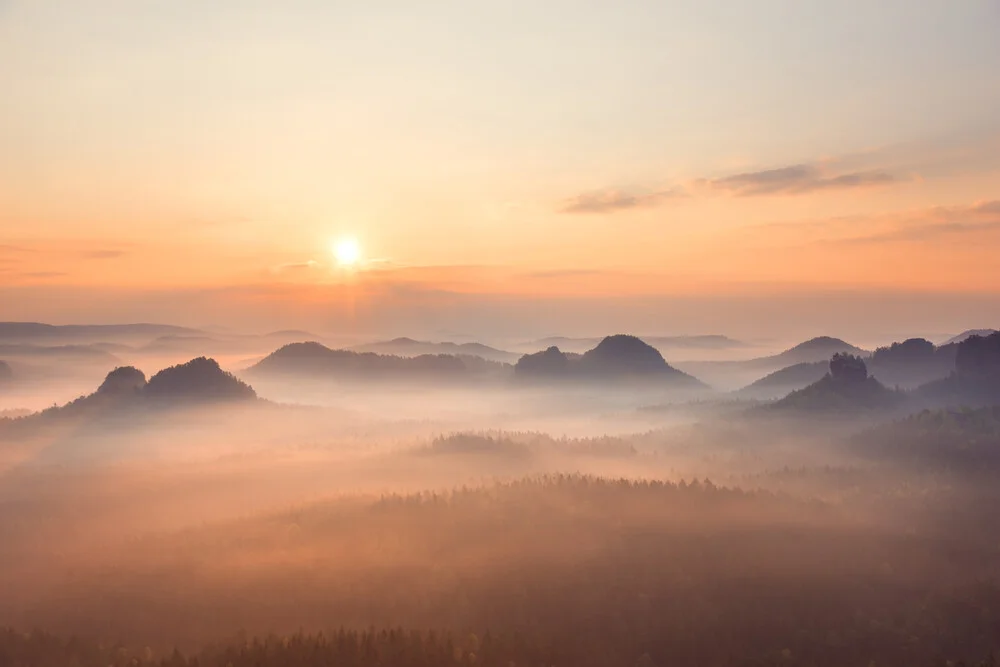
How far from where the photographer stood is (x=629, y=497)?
6811 inches

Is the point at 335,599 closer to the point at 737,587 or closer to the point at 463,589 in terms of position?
the point at 463,589

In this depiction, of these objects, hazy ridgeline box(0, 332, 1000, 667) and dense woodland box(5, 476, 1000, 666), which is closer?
hazy ridgeline box(0, 332, 1000, 667)

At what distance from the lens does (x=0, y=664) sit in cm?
8425

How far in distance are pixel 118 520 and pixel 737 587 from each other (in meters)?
148

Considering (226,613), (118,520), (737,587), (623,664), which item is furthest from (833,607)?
(118,520)

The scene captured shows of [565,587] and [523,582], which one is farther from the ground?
[523,582]

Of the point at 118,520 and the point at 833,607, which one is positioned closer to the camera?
the point at 833,607

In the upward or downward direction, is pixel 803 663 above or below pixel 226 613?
below

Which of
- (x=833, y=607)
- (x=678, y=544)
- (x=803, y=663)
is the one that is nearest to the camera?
(x=803, y=663)

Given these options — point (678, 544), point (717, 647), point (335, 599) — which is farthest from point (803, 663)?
point (335, 599)

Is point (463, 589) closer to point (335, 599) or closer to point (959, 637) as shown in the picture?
point (335, 599)

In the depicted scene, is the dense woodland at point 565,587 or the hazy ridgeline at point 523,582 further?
the dense woodland at point 565,587

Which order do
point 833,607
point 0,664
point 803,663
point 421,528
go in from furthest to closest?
point 421,528
point 833,607
point 803,663
point 0,664

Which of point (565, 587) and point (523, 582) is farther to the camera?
point (523, 582)
